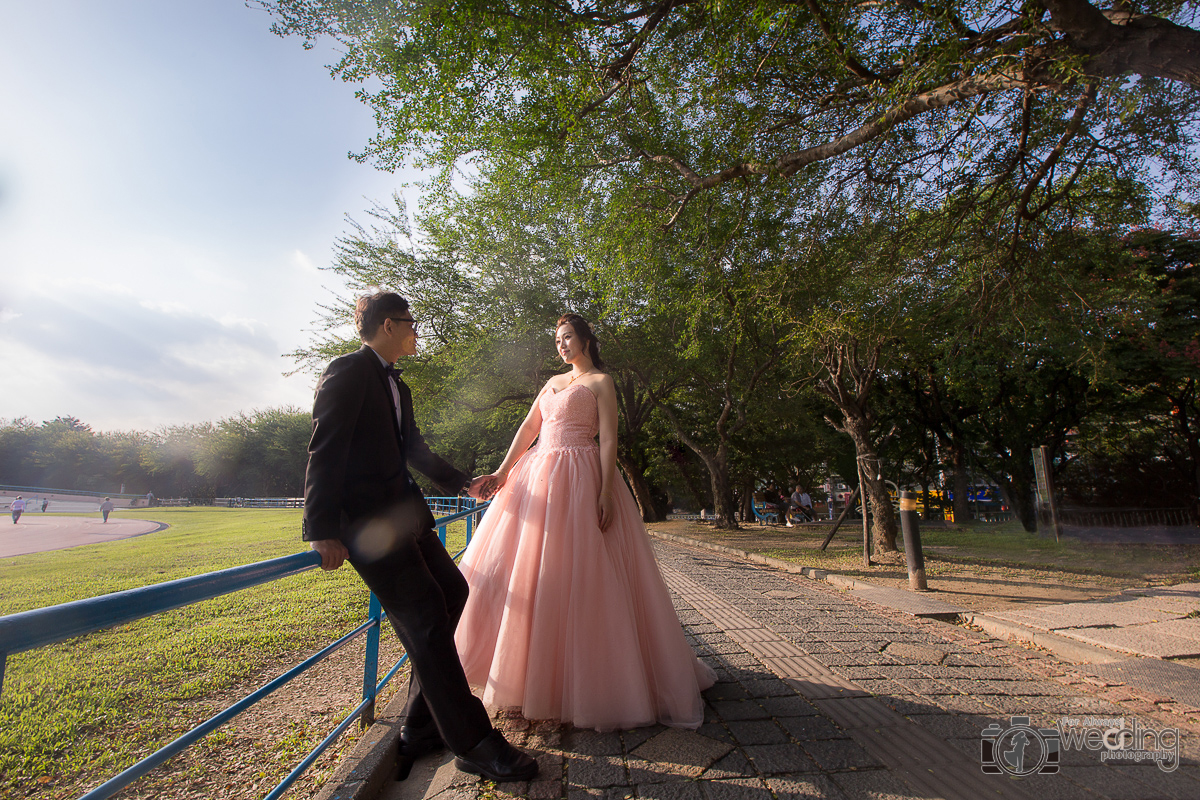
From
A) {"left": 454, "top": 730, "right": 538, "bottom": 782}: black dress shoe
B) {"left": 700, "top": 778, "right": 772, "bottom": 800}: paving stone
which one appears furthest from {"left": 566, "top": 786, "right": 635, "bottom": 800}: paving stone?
{"left": 700, "top": 778, "right": 772, "bottom": 800}: paving stone

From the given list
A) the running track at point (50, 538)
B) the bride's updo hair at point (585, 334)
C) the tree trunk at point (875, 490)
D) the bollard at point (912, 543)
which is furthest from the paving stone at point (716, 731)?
the running track at point (50, 538)

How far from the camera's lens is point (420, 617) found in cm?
219

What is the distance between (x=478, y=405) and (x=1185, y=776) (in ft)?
54.8

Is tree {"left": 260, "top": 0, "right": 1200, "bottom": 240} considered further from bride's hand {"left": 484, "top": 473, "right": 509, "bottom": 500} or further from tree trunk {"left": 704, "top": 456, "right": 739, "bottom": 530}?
tree trunk {"left": 704, "top": 456, "right": 739, "bottom": 530}

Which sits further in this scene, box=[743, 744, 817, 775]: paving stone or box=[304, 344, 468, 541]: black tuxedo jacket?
box=[743, 744, 817, 775]: paving stone

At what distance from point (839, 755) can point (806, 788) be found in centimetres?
36

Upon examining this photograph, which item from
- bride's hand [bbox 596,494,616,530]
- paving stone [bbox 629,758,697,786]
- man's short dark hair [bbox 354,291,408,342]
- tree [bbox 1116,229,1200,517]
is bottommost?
A: paving stone [bbox 629,758,697,786]

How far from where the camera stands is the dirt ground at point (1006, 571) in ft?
19.5

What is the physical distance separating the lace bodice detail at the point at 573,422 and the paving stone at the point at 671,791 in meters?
1.64

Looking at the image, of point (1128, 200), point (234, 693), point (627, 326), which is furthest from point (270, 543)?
point (1128, 200)

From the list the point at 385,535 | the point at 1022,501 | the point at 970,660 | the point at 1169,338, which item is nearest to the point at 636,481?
the point at 1022,501

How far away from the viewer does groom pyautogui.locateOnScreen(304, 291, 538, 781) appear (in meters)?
2.05

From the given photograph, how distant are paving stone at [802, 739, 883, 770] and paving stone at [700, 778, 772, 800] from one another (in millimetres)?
350

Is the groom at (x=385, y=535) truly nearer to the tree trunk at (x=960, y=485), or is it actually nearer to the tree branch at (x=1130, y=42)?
the tree branch at (x=1130, y=42)
